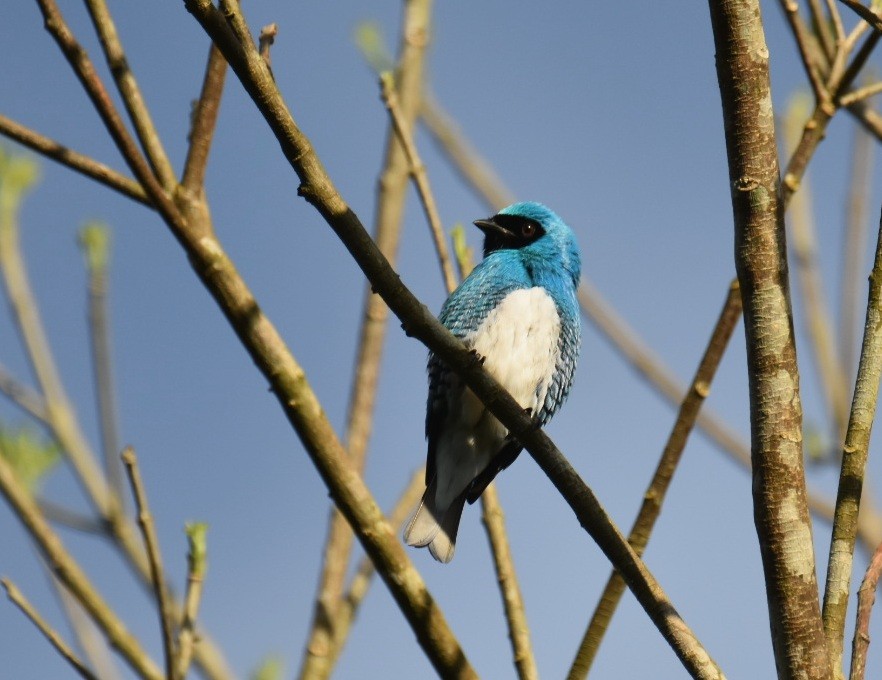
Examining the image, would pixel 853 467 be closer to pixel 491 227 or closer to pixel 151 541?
pixel 151 541

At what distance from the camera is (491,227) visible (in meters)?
6.41

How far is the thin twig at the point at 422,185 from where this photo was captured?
4598 mm

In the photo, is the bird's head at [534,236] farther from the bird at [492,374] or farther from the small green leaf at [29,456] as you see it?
the small green leaf at [29,456]

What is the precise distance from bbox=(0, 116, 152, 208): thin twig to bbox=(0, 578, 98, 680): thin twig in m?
1.45

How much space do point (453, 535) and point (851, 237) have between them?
10.2 ft

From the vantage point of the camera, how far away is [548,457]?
346 centimetres

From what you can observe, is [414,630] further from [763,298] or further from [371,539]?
[763,298]

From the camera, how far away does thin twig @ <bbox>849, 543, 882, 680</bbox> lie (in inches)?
115

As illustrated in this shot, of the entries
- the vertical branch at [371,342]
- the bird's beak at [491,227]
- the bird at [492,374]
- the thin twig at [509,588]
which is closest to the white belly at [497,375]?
the bird at [492,374]

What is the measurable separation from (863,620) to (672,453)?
1.03 meters

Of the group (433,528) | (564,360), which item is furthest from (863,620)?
(564,360)

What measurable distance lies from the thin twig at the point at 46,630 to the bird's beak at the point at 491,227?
12.2 ft

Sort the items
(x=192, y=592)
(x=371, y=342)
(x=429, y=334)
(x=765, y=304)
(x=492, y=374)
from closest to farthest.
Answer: (x=765, y=304) < (x=429, y=334) < (x=192, y=592) < (x=371, y=342) < (x=492, y=374)

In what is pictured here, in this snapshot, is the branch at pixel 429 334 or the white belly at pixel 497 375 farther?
the white belly at pixel 497 375
